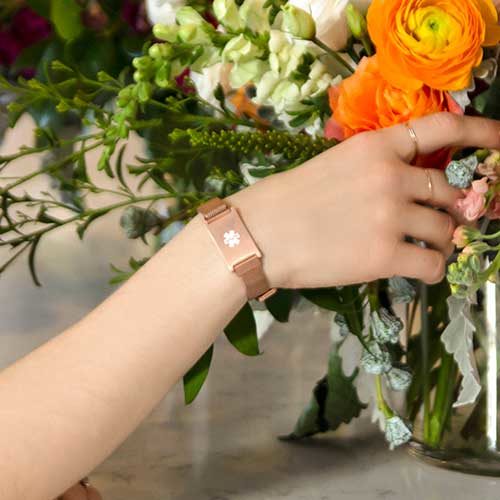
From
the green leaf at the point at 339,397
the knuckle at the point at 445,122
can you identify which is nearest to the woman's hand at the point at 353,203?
the knuckle at the point at 445,122

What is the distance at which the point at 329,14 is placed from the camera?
2.03ft

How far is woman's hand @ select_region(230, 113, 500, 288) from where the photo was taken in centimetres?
62

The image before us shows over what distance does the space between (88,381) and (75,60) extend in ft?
0.97

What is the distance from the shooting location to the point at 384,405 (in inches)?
28.3

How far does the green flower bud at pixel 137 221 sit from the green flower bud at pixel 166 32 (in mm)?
166

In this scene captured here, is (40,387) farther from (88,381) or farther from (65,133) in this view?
(65,133)

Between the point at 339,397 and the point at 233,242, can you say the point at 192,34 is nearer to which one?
the point at 233,242

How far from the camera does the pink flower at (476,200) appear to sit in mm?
583

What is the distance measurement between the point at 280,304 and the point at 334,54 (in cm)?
20

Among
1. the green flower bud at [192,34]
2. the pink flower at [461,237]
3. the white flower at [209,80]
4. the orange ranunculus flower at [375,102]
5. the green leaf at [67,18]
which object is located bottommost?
the pink flower at [461,237]

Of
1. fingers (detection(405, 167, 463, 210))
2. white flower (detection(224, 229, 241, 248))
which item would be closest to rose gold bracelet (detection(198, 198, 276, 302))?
white flower (detection(224, 229, 241, 248))

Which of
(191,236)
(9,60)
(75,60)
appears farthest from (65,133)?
(191,236)

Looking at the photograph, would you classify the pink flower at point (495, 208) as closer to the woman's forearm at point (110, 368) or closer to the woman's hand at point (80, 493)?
the woman's forearm at point (110, 368)

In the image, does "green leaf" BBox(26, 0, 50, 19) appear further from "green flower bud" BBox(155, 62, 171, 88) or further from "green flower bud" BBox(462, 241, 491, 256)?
"green flower bud" BBox(462, 241, 491, 256)
